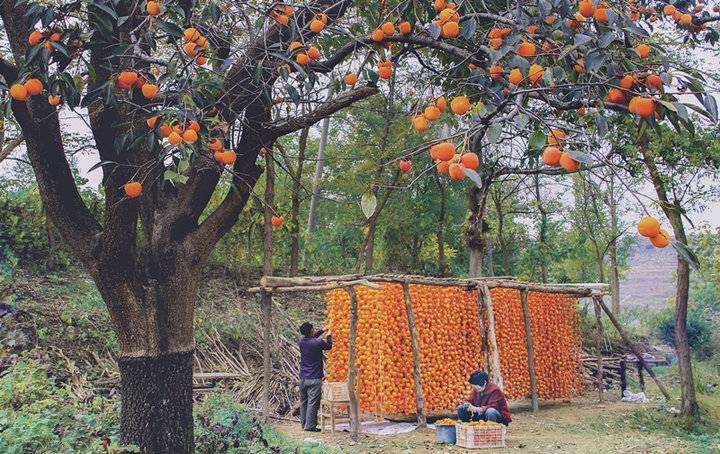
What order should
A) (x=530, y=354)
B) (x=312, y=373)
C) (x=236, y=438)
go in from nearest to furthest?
(x=236, y=438) → (x=312, y=373) → (x=530, y=354)

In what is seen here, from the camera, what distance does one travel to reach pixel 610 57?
252 centimetres

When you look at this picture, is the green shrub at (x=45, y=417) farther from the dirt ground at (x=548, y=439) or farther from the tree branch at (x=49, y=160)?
the dirt ground at (x=548, y=439)

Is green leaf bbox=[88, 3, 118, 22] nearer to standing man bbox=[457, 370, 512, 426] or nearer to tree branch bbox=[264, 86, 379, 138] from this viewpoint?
tree branch bbox=[264, 86, 379, 138]

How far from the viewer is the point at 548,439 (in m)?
7.76

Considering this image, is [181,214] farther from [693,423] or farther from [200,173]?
[693,423]

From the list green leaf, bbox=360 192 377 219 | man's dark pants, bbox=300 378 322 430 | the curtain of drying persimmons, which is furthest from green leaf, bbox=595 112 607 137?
man's dark pants, bbox=300 378 322 430

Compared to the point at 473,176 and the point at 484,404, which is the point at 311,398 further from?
the point at 473,176

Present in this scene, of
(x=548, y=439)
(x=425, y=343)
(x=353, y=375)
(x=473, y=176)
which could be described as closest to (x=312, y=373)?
(x=353, y=375)

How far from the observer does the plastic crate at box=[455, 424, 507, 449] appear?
6.93 meters

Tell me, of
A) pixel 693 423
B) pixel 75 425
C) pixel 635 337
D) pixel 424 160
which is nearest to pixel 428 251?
pixel 424 160

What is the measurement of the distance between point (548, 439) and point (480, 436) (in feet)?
4.20

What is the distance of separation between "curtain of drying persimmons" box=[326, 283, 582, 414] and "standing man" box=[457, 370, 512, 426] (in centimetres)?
123

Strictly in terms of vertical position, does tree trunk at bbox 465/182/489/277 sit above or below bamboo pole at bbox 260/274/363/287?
above

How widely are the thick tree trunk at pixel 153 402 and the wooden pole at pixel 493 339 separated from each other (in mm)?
5257
